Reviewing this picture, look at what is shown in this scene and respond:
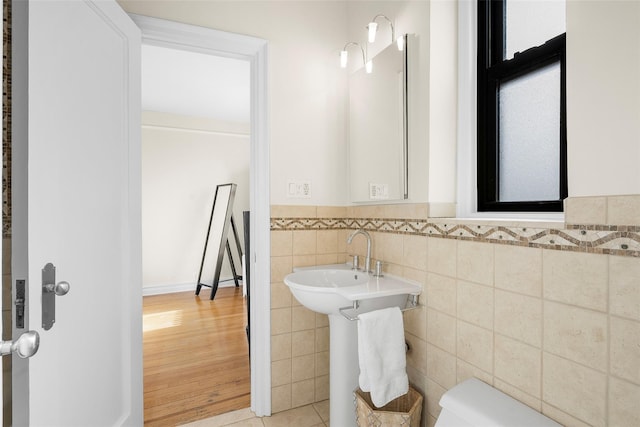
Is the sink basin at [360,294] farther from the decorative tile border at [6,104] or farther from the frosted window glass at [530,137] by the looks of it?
the decorative tile border at [6,104]

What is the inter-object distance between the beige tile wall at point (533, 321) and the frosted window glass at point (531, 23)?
716 millimetres

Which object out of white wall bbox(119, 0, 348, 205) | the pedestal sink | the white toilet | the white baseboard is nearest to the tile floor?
the pedestal sink

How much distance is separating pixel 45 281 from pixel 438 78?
65.2 inches

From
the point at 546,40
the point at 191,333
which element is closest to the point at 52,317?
the point at 546,40

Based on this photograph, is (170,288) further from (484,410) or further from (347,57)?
(484,410)

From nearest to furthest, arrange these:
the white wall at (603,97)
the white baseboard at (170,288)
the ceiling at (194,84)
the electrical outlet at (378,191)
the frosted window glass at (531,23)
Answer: the white wall at (603,97) < the frosted window glass at (531,23) < the electrical outlet at (378,191) < the ceiling at (194,84) < the white baseboard at (170,288)

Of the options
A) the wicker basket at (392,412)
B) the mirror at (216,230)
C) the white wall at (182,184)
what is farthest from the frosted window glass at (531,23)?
the white wall at (182,184)

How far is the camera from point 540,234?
3.33 ft

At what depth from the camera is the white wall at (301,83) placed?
1.80 meters

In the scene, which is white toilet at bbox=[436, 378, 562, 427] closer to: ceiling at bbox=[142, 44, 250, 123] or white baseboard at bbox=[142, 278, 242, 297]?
ceiling at bbox=[142, 44, 250, 123]

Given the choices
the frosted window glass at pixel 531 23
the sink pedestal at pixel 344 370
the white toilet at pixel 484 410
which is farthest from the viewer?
the sink pedestal at pixel 344 370

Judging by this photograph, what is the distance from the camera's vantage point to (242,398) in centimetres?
198

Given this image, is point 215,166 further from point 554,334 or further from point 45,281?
point 554,334

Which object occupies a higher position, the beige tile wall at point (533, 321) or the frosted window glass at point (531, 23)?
the frosted window glass at point (531, 23)
